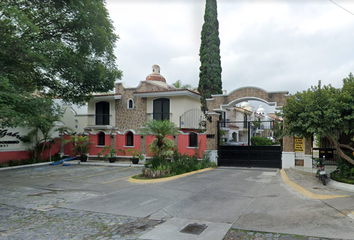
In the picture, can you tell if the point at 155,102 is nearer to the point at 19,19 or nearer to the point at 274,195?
the point at 19,19

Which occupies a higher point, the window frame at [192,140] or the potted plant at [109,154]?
the window frame at [192,140]

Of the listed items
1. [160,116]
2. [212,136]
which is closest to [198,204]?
[212,136]

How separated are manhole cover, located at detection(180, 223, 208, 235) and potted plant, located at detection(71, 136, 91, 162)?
16.6 metres

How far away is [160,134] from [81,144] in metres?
10.4

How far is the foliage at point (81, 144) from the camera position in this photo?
2059 centimetres

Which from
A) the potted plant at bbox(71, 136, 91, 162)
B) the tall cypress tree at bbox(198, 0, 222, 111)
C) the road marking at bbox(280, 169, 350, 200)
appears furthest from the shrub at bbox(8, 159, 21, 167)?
the road marking at bbox(280, 169, 350, 200)

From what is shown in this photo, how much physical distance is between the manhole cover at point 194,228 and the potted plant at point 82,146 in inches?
654

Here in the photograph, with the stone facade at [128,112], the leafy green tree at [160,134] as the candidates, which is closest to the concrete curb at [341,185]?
the leafy green tree at [160,134]

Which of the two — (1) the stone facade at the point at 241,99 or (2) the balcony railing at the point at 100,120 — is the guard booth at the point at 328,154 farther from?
(2) the balcony railing at the point at 100,120

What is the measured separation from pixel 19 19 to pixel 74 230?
823cm

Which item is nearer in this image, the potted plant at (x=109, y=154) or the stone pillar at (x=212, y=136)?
the stone pillar at (x=212, y=136)

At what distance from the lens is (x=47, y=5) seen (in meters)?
12.5

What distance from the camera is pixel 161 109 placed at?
67.1 ft

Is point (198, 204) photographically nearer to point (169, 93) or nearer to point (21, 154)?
point (169, 93)
